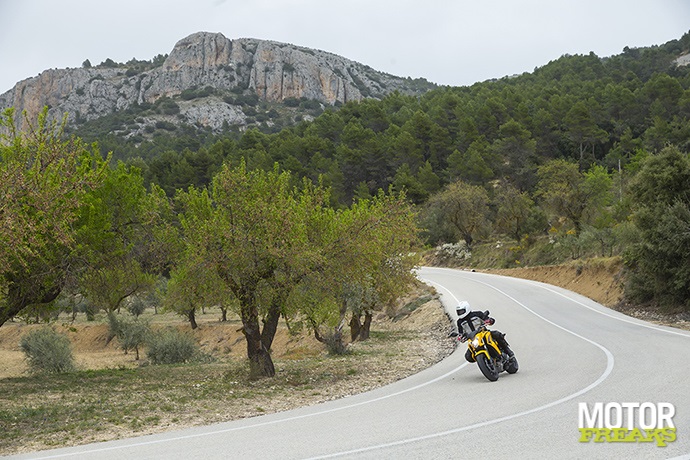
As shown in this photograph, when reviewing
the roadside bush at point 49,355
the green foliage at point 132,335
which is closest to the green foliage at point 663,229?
the roadside bush at point 49,355

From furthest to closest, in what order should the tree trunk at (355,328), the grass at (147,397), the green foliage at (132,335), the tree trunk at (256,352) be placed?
the green foliage at (132,335), the tree trunk at (355,328), the tree trunk at (256,352), the grass at (147,397)

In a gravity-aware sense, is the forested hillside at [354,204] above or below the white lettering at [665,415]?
above

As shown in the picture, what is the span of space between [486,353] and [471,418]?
10.9 ft

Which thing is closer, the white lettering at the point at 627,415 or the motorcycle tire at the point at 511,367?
the white lettering at the point at 627,415

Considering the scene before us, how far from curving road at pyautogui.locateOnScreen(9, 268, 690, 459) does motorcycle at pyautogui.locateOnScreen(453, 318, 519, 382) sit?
230 mm

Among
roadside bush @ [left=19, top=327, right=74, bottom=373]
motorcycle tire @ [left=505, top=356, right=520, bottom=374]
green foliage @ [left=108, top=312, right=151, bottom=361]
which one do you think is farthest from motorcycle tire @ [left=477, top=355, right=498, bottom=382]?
green foliage @ [left=108, top=312, right=151, bottom=361]

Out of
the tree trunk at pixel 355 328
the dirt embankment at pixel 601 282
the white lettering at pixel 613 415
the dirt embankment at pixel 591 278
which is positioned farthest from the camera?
the dirt embankment at pixel 591 278

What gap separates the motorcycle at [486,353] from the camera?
454 inches

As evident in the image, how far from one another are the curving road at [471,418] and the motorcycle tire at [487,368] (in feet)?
0.62

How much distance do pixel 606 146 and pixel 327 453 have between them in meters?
76.0

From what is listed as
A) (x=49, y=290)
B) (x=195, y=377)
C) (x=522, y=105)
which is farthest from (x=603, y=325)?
(x=522, y=105)

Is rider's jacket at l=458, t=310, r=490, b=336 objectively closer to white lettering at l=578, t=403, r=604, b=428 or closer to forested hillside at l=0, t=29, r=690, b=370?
white lettering at l=578, t=403, r=604, b=428

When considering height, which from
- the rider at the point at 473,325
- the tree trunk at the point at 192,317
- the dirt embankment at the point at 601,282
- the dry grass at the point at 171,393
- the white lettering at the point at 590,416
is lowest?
the tree trunk at the point at 192,317

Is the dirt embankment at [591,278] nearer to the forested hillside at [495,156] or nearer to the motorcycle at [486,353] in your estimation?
the forested hillside at [495,156]
